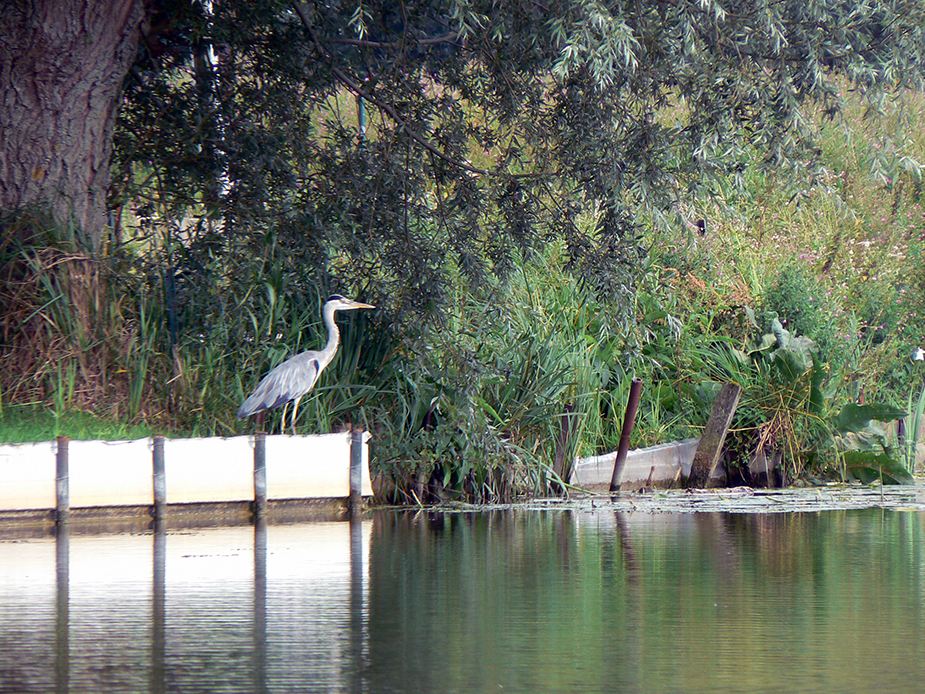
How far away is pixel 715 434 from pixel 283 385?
542cm

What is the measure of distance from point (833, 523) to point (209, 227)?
718 cm

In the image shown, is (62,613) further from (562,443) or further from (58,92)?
(562,443)

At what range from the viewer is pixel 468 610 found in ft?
23.6

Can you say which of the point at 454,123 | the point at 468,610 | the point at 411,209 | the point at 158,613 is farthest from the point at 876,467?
the point at 158,613

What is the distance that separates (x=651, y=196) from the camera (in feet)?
40.5

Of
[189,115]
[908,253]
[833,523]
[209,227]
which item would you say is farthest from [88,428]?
[908,253]

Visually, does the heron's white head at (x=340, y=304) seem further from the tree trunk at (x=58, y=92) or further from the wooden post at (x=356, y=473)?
the tree trunk at (x=58, y=92)

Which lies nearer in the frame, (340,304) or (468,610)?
(468,610)

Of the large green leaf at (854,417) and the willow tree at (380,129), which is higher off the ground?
the willow tree at (380,129)

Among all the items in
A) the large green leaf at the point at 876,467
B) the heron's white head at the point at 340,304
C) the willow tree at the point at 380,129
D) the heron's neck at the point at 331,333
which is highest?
the willow tree at the point at 380,129

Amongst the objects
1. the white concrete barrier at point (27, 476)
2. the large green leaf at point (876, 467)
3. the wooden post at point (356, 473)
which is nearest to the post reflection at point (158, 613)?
the white concrete barrier at point (27, 476)

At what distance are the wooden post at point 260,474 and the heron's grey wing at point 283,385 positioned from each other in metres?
0.58

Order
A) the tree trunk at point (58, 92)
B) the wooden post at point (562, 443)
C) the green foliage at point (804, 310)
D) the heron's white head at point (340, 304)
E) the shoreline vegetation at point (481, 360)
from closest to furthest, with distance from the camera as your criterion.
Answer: the shoreline vegetation at point (481, 360)
the tree trunk at point (58, 92)
the heron's white head at point (340, 304)
the wooden post at point (562, 443)
the green foliage at point (804, 310)

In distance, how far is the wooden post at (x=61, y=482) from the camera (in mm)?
10984
